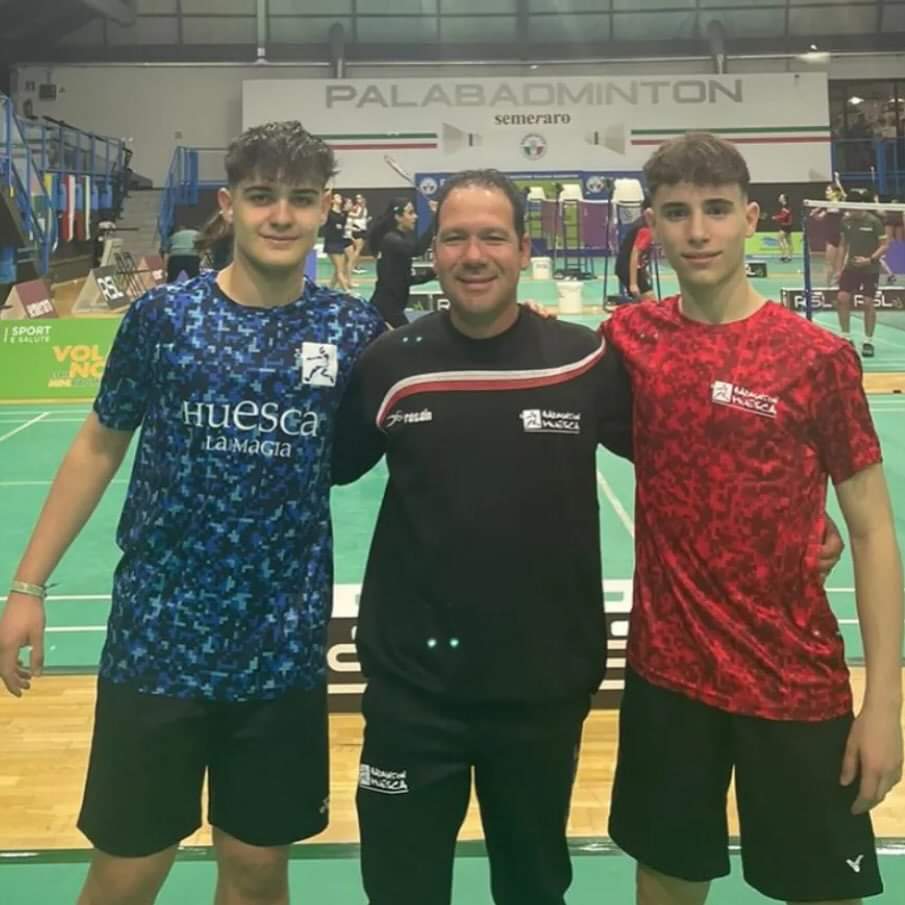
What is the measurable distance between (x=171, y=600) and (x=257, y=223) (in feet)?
2.44

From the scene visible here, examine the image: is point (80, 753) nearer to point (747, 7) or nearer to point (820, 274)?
point (820, 274)

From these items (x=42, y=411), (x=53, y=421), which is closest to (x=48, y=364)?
(x=42, y=411)

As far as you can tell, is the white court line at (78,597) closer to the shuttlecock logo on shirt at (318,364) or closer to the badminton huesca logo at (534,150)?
the shuttlecock logo on shirt at (318,364)

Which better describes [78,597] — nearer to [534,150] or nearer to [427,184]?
[427,184]

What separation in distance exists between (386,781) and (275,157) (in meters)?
1.21

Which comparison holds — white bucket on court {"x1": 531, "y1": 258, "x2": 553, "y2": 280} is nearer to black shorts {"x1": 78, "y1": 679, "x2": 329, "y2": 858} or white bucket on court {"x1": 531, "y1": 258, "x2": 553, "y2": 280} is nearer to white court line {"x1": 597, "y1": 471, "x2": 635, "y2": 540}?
white court line {"x1": 597, "y1": 471, "x2": 635, "y2": 540}

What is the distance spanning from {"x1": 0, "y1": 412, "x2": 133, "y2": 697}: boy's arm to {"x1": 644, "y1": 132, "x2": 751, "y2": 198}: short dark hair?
3.87ft

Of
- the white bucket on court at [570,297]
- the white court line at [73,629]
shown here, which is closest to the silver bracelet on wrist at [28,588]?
the white court line at [73,629]

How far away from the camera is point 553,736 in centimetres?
210

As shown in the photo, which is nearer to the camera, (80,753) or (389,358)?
(389,358)

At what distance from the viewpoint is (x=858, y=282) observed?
1265 centimetres

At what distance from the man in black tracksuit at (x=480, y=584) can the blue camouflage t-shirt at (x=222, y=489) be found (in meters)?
0.15

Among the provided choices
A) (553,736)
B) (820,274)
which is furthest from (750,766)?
(820,274)

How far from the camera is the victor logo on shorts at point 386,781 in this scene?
208 cm
